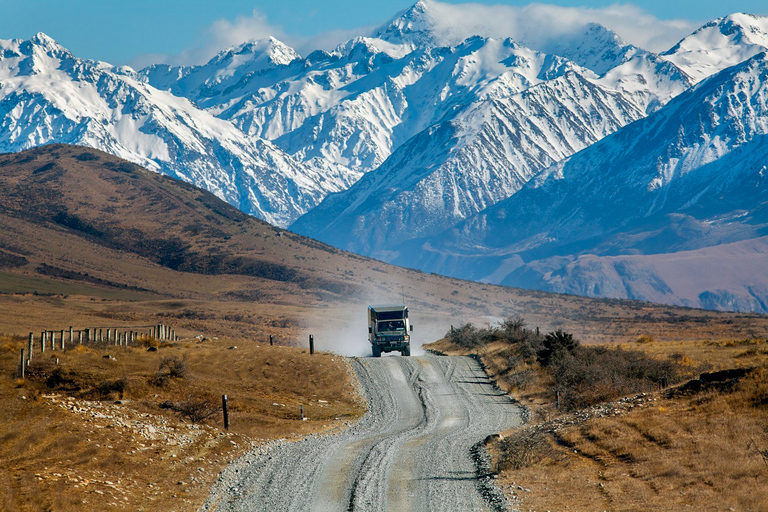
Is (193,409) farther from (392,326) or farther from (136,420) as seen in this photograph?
(392,326)

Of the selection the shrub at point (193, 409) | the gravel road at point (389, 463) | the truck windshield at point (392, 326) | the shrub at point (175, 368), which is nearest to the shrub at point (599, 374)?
the gravel road at point (389, 463)

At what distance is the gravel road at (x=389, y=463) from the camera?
892 inches

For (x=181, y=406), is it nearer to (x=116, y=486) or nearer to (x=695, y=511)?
(x=116, y=486)

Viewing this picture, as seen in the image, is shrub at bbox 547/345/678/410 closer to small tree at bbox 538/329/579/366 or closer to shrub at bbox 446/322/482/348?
small tree at bbox 538/329/579/366

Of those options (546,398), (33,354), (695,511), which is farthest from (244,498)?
(546,398)

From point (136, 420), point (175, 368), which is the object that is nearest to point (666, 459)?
point (136, 420)

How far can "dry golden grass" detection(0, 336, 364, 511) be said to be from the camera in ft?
74.6

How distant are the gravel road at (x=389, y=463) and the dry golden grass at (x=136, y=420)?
4.00 feet

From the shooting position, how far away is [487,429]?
109ft

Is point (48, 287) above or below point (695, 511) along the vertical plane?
above

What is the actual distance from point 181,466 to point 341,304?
472 ft

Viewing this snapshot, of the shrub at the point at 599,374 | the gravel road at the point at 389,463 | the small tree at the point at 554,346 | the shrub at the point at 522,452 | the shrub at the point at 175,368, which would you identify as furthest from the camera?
the small tree at the point at 554,346

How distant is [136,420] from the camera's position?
2950cm

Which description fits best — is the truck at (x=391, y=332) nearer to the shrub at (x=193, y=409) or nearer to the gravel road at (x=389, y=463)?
the gravel road at (x=389, y=463)
